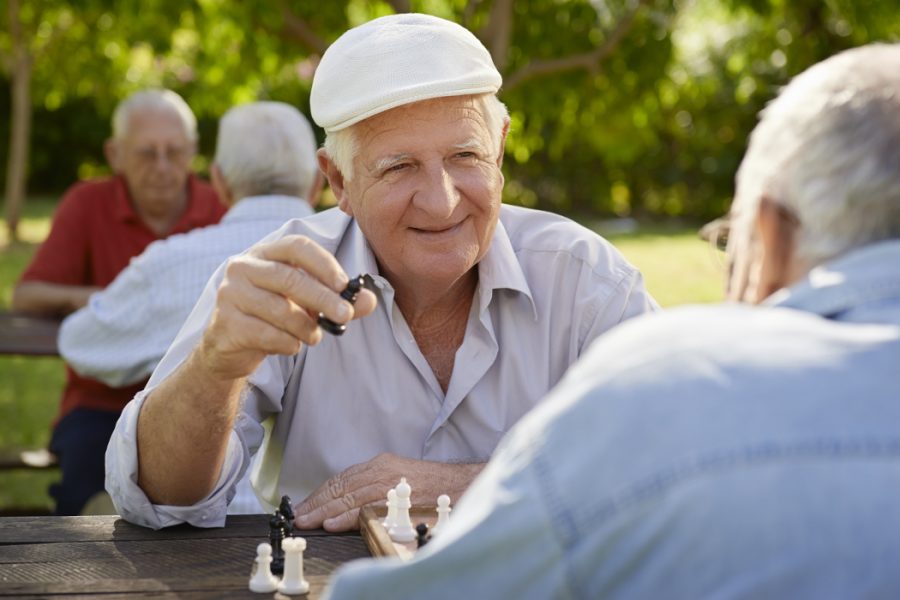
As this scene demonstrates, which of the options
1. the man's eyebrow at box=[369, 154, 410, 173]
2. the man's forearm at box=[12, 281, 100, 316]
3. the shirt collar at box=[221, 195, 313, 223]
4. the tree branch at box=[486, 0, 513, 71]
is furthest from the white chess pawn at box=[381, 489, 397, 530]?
the tree branch at box=[486, 0, 513, 71]

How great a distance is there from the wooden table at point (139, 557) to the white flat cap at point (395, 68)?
0.95 m

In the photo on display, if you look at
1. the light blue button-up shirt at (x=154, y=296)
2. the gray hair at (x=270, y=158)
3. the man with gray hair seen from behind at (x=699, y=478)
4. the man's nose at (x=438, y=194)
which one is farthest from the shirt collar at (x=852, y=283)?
the gray hair at (x=270, y=158)

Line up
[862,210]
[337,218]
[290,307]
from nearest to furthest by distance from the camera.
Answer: [862,210] → [290,307] → [337,218]

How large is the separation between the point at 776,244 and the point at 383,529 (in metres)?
1.01

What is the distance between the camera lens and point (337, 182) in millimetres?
2889

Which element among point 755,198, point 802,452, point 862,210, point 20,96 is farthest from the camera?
point 20,96

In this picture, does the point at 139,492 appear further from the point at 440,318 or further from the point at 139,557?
the point at 440,318

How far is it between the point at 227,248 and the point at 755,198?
294 cm

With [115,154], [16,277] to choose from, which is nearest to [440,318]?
[115,154]

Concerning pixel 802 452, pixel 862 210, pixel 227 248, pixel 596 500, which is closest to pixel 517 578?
pixel 596 500

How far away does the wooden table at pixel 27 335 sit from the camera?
504 centimetres

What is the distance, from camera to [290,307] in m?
2.04

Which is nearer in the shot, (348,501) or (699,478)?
(699,478)

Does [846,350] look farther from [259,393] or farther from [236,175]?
[236,175]
